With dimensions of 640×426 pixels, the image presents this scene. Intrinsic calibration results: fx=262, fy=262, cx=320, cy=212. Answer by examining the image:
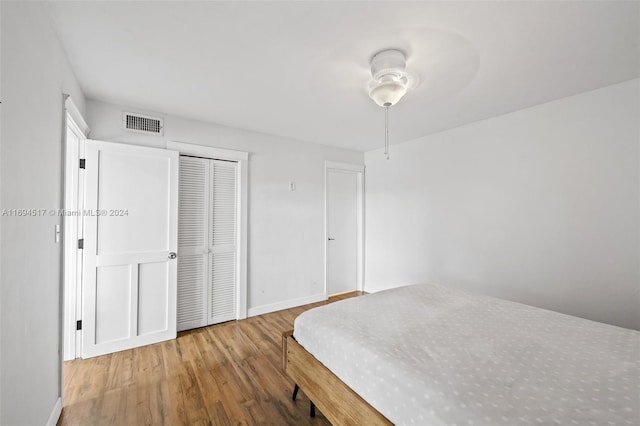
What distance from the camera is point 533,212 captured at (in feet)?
8.50

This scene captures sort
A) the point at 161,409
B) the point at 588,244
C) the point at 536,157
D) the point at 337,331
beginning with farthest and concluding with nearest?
the point at 536,157
the point at 588,244
the point at 161,409
the point at 337,331

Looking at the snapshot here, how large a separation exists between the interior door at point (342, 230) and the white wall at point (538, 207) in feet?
3.00

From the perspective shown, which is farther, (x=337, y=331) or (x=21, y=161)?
(x=337, y=331)

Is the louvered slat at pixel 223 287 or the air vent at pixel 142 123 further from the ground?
the air vent at pixel 142 123

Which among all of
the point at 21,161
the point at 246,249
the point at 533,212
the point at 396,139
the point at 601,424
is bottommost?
the point at 601,424

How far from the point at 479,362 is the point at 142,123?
3.39m

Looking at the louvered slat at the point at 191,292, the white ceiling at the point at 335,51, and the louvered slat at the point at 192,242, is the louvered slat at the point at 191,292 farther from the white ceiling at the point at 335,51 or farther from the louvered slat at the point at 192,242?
the white ceiling at the point at 335,51

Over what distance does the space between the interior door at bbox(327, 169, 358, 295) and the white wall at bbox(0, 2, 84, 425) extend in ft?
10.2

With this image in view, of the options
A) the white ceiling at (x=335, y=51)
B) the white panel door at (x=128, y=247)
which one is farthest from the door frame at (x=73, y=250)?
the white ceiling at (x=335, y=51)

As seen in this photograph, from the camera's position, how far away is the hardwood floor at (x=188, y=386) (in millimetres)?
1695

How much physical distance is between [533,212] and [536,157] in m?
0.54

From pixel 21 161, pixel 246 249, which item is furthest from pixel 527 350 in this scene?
pixel 246 249

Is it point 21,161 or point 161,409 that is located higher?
point 21,161

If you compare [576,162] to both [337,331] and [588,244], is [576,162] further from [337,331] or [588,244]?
[337,331]
